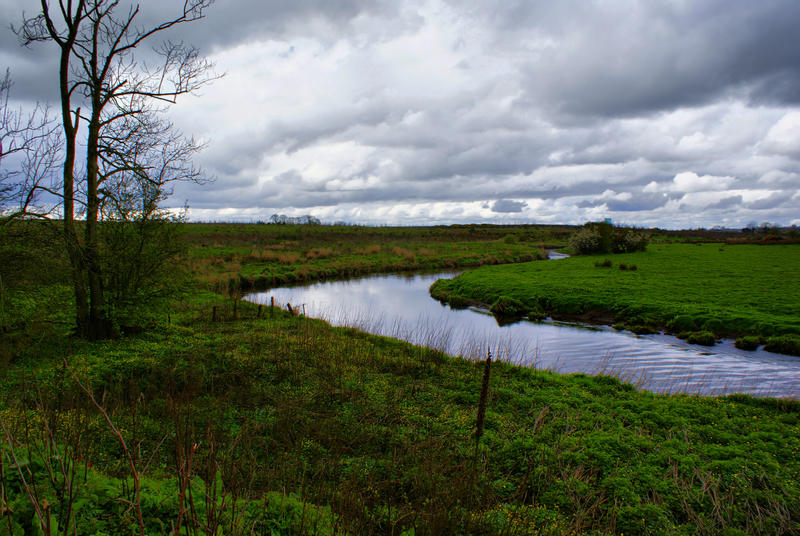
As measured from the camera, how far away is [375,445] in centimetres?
748

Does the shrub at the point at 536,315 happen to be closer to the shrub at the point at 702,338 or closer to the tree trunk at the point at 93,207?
the shrub at the point at 702,338

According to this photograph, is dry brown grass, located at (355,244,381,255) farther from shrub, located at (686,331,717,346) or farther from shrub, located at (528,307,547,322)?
shrub, located at (686,331,717,346)

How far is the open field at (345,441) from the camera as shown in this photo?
3787 millimetres

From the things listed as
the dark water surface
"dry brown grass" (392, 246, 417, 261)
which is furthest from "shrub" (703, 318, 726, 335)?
"dry brown grass" (392, 246, 417, 261)

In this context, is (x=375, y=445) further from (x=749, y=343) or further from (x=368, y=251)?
(x=368, y=251)

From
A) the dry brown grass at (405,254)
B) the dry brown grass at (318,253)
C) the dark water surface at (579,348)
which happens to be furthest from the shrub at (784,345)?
the dry brown grass at (318,253)

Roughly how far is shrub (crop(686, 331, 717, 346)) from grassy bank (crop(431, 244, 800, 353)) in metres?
0.30

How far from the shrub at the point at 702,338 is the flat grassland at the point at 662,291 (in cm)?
111

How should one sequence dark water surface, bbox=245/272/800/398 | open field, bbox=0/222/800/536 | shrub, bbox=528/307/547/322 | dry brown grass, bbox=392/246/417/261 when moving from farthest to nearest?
dry brown grass, bbox=392/246/417/261, shrub, bbox=528/307/547/322, dark water surface, bbox=245/272/800/398, open field, bbox=0/222/800/536

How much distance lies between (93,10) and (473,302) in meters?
21.7

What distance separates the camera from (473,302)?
2578 cm

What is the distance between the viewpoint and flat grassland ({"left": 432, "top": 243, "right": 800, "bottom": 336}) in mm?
18062

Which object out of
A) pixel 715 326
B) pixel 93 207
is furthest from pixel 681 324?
pixel 93 207

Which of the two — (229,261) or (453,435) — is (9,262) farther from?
(229,261)
